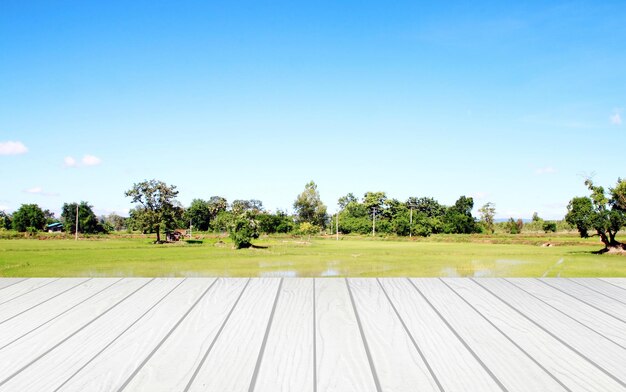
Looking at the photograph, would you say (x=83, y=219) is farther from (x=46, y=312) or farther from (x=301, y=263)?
(x=46, y=312)

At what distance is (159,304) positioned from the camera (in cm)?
194

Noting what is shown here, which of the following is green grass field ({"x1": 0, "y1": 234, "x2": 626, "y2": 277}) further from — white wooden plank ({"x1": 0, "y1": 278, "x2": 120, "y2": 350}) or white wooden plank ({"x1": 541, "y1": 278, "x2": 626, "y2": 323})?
white wooden plank ({"x1": 541, "y1": 278, "x2": 626, "y2": 323})

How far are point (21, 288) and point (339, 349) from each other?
1.83m

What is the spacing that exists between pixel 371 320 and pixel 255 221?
733 inches

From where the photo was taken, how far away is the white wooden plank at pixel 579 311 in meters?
Answer: 1.62

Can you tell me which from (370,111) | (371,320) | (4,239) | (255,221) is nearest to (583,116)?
(255,221)

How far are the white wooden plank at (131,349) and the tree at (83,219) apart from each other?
3065 cm

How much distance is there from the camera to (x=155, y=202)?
24.7 meters

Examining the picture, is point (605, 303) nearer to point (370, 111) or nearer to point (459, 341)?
point (459, 341)

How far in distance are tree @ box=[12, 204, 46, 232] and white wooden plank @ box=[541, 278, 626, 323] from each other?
1276 inches

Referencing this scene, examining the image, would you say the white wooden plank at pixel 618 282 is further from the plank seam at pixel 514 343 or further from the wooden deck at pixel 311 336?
the plank seam at pixel 514 343

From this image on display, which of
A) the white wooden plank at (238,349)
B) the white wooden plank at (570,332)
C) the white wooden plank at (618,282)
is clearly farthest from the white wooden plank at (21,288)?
the white wooden plank at (618,282)

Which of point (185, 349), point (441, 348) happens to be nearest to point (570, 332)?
point (441, 348)

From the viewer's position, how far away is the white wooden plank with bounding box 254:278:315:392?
46.0 inches
